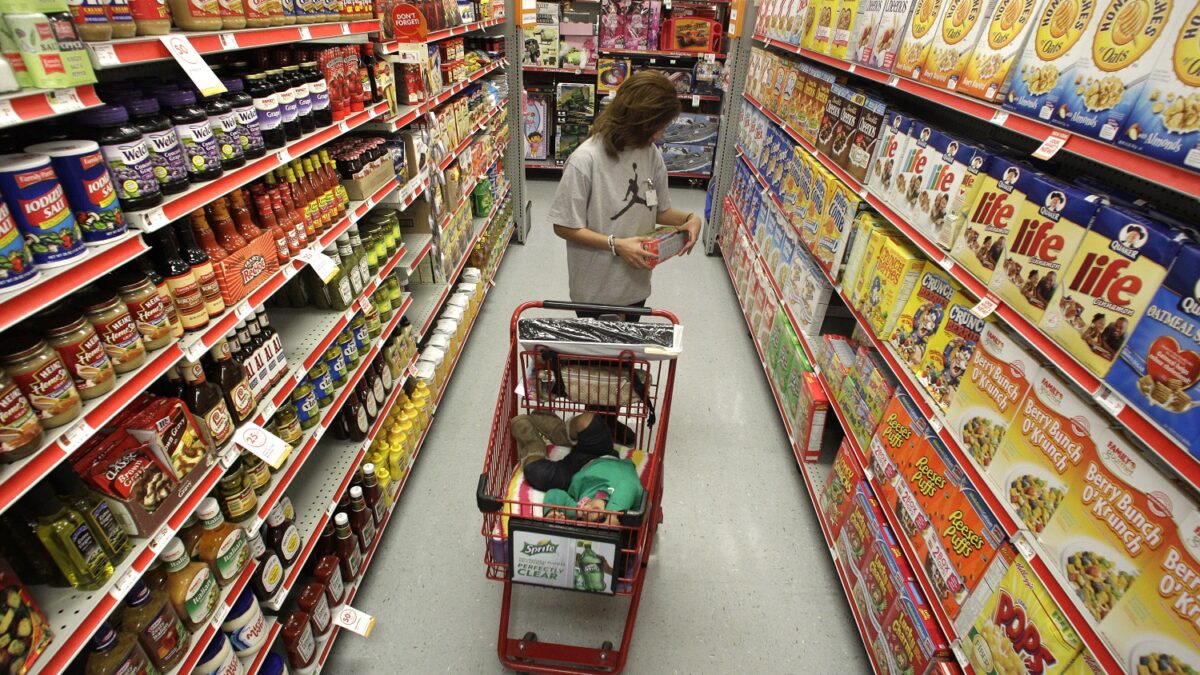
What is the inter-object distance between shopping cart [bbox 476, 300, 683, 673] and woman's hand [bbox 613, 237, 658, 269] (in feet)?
1.42

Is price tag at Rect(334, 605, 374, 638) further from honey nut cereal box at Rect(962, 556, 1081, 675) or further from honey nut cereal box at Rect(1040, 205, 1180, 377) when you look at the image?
honey nut cereal box at Rect(1040, 205, 1180, 377)

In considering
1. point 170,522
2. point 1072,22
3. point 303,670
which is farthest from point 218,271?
point 1072,22

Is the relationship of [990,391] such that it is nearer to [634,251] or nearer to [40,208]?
[634,251]

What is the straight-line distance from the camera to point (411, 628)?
215 centimetres

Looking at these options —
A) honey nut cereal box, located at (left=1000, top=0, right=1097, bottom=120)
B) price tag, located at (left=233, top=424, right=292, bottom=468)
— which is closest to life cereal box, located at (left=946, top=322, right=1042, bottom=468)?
honey nut cereal box, located at (left=1000, top=0, right=1097, bottom=120)

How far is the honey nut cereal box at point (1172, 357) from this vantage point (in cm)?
100

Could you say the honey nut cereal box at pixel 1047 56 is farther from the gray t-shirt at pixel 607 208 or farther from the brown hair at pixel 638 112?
the gray t-shirt at pixel 607 208

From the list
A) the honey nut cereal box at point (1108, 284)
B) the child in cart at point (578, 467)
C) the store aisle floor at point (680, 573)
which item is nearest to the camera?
the honey nut cereal box at point (1108, 284)

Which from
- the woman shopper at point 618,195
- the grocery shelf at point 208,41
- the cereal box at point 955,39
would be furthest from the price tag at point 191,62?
the cereal box at point 955,39

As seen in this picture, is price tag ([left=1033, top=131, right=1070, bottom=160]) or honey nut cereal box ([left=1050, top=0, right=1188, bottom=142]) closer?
honey nut cereal box ([left=1050, top=0, right=1188, bottom=142])

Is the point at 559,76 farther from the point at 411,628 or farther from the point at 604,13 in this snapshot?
the point at 411,628

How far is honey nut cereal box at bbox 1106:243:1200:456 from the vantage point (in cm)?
100

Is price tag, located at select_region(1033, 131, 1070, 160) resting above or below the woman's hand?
above

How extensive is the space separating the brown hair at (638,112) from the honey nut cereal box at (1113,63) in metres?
1.17
